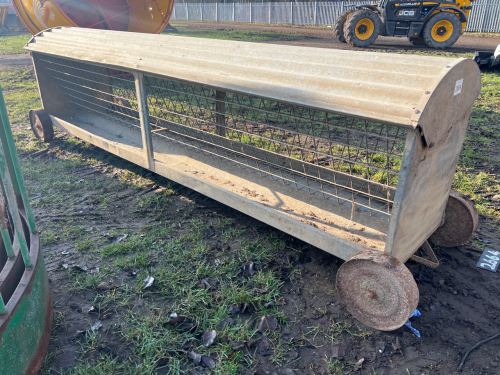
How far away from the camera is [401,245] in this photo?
7.89 feet

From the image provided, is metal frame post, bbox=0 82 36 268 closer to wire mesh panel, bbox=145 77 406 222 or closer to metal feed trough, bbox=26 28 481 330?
metal feed trough, bbox=26 28 481 330

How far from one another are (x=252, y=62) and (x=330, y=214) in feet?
4.36

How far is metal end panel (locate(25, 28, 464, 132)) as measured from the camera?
201 cm

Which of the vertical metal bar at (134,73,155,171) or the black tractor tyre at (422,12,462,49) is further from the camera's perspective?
the black tractor tyre at (422,12,462,49)

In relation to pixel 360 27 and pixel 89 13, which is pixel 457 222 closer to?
pixel 89 13

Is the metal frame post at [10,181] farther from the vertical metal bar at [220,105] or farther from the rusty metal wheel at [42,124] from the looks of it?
the rusty metal wheel at [42,124]

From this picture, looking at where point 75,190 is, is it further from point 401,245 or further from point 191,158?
point 401,245

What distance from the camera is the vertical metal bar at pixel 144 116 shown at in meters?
3.57

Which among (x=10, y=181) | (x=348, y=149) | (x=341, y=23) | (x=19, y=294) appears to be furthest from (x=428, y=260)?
(x=341, y=23)

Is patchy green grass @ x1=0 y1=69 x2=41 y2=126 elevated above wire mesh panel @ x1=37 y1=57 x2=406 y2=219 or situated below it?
below

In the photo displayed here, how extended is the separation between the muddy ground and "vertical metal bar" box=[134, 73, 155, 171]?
18.1 inches

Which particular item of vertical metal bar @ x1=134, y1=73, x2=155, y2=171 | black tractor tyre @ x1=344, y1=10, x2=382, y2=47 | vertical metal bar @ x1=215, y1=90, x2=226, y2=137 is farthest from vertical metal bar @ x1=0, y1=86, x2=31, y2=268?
black tractor tyre @ x1=344, y1=10, x2=382, y2=47

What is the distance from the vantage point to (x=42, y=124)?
5.44 m

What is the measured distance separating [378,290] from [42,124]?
16.7 ft
